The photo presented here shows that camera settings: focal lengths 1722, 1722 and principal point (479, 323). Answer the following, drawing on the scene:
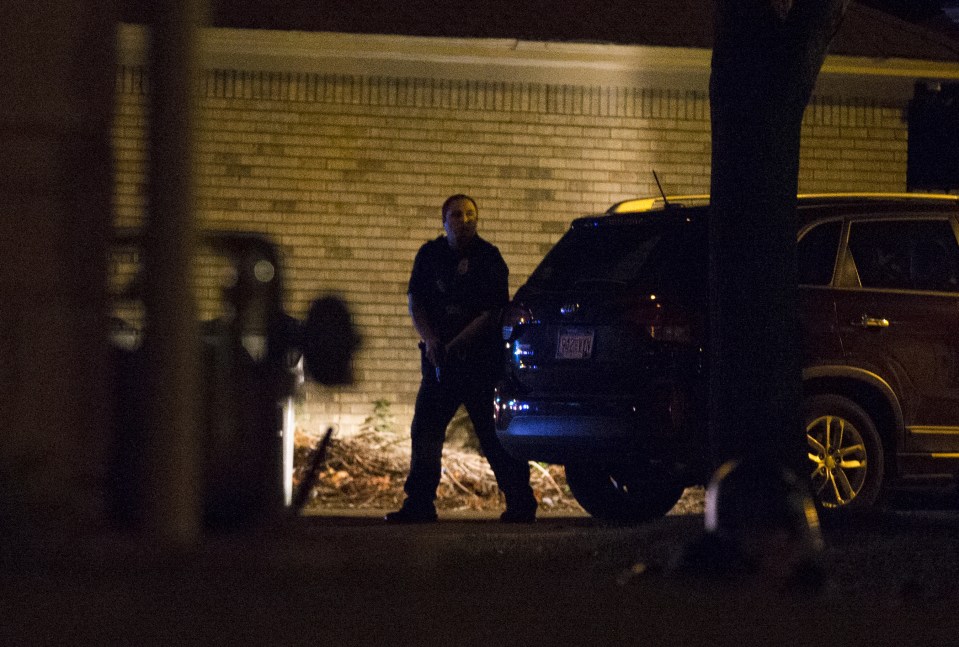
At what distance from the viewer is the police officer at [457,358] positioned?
32.4 ft

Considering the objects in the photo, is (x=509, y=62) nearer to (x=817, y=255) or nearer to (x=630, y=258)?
(x=630, y=258)

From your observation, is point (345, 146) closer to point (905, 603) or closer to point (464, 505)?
point (464, 505)

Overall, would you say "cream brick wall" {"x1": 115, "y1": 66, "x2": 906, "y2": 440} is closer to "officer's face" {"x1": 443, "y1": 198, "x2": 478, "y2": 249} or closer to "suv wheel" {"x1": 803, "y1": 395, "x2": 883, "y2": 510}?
"officer's face" {"x1": 443, "y1": 198, "x2": 478, "y2": 249}

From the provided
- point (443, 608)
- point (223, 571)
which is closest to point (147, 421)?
point (223, 571)

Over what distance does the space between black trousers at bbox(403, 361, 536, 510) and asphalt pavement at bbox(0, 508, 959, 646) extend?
98.9 inches

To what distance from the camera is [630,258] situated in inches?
358

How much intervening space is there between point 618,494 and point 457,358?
124cm

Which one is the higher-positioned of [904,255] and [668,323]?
[904,255]

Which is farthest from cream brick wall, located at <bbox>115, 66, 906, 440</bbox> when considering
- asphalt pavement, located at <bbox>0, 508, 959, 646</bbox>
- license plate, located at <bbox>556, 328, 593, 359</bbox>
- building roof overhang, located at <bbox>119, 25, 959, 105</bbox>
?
asphalt pavement, located at <bbox>0, 508, 959, 646</bbox>

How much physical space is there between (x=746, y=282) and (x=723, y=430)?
0.70 metres

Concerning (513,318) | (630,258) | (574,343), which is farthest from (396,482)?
(630,258)

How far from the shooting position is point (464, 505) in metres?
11.5

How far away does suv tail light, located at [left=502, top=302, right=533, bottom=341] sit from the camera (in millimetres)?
9211

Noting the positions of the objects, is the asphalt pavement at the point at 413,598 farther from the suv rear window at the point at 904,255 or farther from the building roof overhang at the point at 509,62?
the building roof overhang at the point at 509,62
